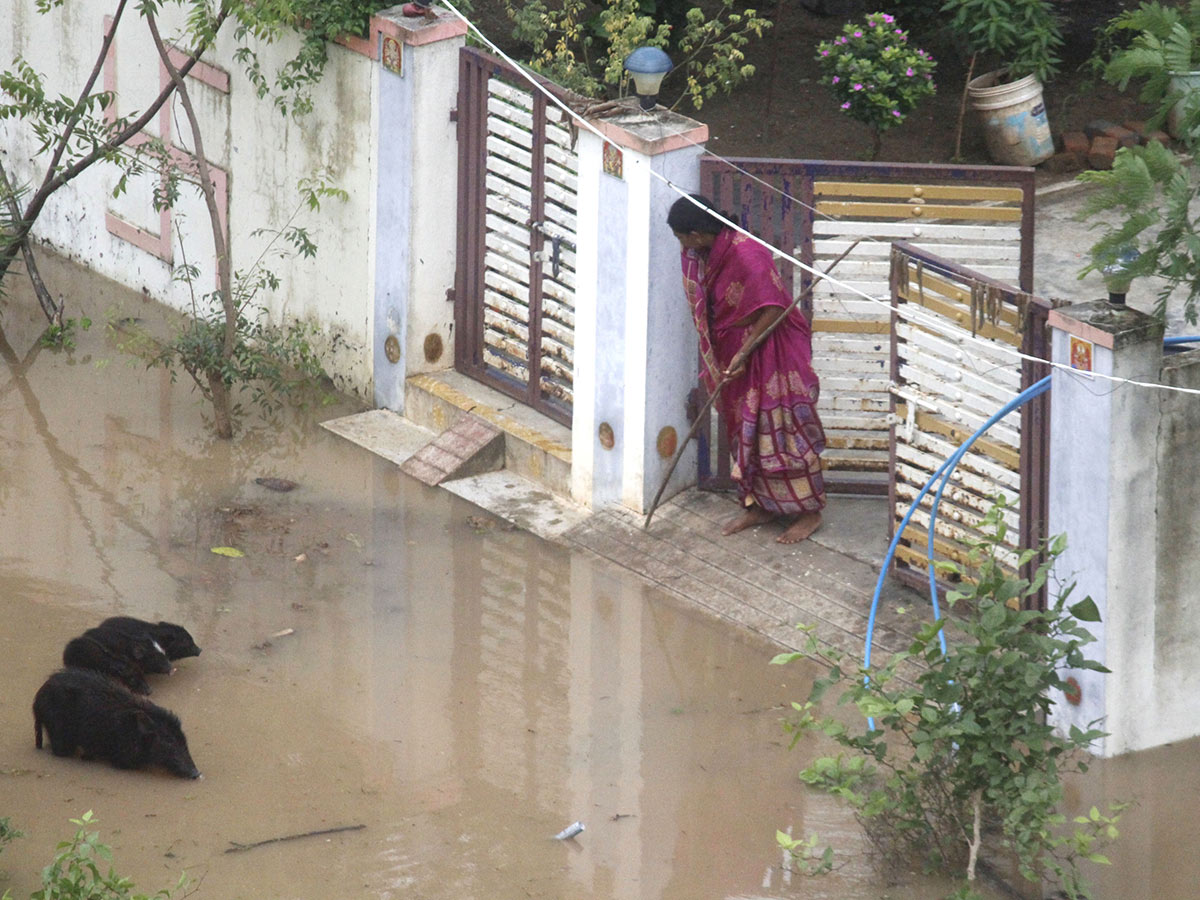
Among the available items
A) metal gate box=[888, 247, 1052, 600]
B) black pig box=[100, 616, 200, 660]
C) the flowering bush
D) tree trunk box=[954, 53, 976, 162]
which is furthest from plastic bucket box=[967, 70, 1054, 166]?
black pig box=[100, 616, 200, 660]

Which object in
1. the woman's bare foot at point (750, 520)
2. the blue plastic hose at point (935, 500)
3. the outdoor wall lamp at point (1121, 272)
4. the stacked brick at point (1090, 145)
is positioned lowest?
the woman's bare foot at point (750, 520)

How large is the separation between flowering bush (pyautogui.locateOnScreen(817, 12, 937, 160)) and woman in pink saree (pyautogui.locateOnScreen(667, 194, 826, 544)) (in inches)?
140

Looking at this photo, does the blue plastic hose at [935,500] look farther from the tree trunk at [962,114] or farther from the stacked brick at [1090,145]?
the stacked brick at [1090,145]

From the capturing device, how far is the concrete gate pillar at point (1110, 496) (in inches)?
277

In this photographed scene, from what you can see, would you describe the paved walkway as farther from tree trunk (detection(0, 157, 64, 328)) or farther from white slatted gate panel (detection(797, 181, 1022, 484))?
tree trunk (detection(0, 157, 64, 328))

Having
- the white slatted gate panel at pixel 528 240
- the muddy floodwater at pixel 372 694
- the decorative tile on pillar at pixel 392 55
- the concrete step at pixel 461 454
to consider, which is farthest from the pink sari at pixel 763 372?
the decorative tile on pillar at pixel 392 55

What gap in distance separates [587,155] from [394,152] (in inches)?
58.3

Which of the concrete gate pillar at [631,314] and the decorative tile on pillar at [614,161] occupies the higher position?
the decorative tile on pillar at [614,161]

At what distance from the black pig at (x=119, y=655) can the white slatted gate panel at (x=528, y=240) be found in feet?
9.72

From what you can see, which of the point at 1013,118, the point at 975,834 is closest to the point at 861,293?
the point at 975,834

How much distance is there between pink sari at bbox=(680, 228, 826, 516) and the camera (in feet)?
28.4

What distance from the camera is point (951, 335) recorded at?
26.1 ft

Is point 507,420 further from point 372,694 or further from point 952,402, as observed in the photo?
point 952,402

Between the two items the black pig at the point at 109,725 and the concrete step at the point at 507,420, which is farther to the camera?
the concrete step at the point at 507,420
